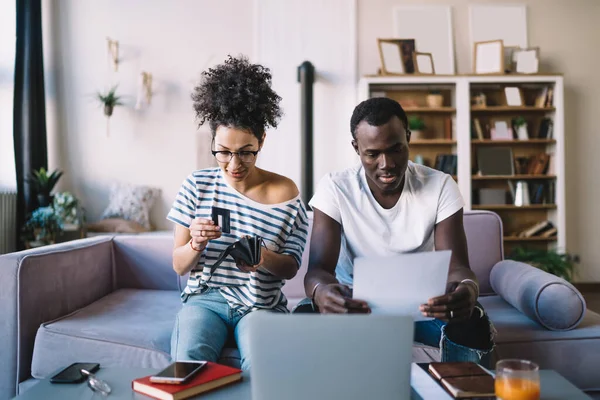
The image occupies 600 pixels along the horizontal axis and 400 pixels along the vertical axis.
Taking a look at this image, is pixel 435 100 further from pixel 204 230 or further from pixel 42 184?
pixel 204 230

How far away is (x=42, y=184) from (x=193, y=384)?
12.3 feet

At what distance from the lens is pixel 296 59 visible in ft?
16.3

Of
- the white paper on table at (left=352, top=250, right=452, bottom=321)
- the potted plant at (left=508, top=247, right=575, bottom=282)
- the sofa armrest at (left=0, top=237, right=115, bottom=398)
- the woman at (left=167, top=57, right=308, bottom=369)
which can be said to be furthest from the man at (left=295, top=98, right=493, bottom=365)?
the potted plant at (left=508, top=247, right=575, bottom=282)

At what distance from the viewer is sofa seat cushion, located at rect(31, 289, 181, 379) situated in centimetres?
176

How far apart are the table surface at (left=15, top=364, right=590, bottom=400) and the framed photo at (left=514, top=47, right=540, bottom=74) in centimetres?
410

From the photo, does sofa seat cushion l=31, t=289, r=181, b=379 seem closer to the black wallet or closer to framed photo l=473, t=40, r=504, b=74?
the black wallet

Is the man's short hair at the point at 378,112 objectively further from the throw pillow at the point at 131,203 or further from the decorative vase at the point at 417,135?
the throw pillow at the point at 131,203

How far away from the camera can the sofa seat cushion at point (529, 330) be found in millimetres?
1787

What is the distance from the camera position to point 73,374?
127cm

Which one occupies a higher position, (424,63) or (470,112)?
(424,63)

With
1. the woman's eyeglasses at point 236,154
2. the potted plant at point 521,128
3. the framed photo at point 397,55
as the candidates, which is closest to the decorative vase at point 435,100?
the framed photo at point 397,55

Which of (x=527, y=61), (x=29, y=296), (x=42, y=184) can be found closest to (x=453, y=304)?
(x=29, y=296)

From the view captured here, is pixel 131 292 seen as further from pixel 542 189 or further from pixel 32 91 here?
pixel 542 189

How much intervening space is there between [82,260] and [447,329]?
1447 millimetres
